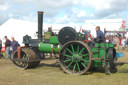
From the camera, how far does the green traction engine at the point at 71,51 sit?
5.04 m

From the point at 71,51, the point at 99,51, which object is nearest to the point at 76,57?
the point at 71,51

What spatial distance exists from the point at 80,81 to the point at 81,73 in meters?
0.62

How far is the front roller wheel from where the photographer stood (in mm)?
5180

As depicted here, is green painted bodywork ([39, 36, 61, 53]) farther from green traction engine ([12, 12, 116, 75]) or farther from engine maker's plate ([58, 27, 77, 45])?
engine maker's plate ([58, 27, 77, 45])

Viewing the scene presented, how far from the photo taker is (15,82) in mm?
4422

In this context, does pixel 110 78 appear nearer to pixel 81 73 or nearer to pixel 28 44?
pixel 81 73

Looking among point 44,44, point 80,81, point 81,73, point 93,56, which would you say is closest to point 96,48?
point 93,56

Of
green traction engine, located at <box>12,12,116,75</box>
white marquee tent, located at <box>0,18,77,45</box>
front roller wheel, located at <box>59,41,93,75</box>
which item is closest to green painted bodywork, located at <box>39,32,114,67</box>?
green traction engine, located at <box>12,12,116,75</box>

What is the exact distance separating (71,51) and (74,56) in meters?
0.33

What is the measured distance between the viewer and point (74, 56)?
17.3 feet

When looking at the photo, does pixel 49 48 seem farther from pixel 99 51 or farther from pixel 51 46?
pixel 99 51

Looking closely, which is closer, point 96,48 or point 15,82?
point 15,82

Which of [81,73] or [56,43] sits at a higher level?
[56,43]

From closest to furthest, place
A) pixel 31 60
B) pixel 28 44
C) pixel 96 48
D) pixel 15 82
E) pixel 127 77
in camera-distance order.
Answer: pixel 15 82
pixel 127 77
pixel 96 48
pixel 31 60
pixel 28 44
